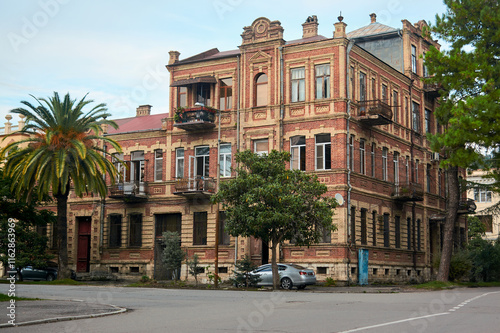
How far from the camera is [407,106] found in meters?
45.8

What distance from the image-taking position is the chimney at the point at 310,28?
42338 mm

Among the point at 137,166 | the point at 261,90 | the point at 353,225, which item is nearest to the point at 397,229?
the point at 353,225

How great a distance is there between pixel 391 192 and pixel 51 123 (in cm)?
2246

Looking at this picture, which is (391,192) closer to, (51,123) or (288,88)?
(288,88)

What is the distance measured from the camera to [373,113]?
38.6 meters

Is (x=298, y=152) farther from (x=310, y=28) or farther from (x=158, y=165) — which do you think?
(x=158, y=165)

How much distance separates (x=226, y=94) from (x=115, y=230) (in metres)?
12.9

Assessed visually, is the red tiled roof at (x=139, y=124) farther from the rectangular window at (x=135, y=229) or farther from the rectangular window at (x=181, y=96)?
the rectangular window at (x=135, y=229)

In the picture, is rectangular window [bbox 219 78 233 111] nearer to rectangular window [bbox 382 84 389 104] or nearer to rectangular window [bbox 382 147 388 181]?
rectangular window [bbox 382 84 389 104]

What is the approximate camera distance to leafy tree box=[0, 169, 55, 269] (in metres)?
40.4

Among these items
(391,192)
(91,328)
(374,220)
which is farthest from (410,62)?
(91,328)

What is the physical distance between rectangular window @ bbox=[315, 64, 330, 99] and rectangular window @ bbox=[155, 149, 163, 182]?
40.6ft

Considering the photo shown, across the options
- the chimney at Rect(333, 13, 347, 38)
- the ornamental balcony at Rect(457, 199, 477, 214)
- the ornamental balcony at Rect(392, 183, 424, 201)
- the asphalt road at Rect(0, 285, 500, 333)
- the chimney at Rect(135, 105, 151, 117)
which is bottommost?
the asphalt road at Rect(0, 285, 500, 333)

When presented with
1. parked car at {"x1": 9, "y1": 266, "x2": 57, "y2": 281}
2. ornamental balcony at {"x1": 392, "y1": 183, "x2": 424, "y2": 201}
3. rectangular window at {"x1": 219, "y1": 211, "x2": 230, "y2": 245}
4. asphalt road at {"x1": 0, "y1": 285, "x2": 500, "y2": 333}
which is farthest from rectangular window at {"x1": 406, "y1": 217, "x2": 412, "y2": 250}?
asphalt road at {"x1": 0, "y1": 285, "x2": 500, "y2": 333}
